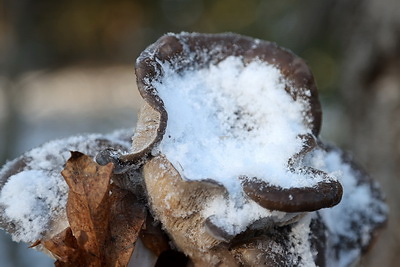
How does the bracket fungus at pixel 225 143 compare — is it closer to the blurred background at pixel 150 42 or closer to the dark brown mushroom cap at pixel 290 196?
the dark brown mushroom cap at pixel 290 196

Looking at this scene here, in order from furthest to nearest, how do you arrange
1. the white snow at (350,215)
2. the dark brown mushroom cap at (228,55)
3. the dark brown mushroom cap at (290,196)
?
the white snow at (350,215) < the dark brown mushroom cap at (228,55) < the dark brown mushroom cap at (290,196)

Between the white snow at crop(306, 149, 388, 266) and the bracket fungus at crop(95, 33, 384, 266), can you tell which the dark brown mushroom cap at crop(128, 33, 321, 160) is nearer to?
the bracket fungus at crop(95, 33, 384, 266)

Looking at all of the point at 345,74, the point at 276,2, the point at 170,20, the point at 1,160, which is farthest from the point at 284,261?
the point at 170,20

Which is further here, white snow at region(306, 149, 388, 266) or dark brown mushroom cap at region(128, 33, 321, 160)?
white snow at region(306, 149, 388, 266)

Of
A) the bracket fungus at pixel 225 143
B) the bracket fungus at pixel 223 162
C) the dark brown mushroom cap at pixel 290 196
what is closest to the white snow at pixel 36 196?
the bracket fungus at pixel 223 162

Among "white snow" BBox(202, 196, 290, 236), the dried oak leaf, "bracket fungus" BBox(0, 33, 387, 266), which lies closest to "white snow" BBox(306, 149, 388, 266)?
"bracket fungus" BBox(0, 33, 387, 266)

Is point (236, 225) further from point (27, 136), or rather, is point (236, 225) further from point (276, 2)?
point (27, 136)
